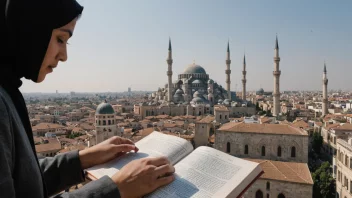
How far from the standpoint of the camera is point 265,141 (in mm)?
13578

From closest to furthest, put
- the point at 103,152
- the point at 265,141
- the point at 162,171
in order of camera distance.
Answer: the point at 162,171 < the point at 103,152 < the point at 265,141

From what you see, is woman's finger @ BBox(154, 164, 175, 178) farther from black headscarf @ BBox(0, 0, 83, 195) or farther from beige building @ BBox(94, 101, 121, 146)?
beige building @ BBox(94, 101, 121, 146)

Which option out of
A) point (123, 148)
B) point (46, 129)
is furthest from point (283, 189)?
point (46, 129)

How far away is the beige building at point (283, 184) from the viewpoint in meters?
9.42

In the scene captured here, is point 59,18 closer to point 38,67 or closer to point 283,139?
point 38,67

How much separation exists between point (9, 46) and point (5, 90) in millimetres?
152

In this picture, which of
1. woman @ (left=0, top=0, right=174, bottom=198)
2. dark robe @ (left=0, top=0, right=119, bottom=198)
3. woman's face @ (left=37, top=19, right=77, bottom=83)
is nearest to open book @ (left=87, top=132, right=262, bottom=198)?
woman @ (left=0, top=0, right=174, bottom=198)

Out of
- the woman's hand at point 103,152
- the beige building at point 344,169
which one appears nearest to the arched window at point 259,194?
the beige building at point 344,169

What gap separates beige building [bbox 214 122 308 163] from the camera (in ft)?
43.3

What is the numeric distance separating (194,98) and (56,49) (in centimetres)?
3841

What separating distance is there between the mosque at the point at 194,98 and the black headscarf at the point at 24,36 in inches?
1409

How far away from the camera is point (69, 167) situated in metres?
1.45

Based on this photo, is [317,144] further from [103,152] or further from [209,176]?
[103,152]

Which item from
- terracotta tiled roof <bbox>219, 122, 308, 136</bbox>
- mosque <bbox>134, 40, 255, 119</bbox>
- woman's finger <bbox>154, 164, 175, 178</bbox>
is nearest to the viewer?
woman's finger <bbox>154, 164, 175, 178</bbox>
